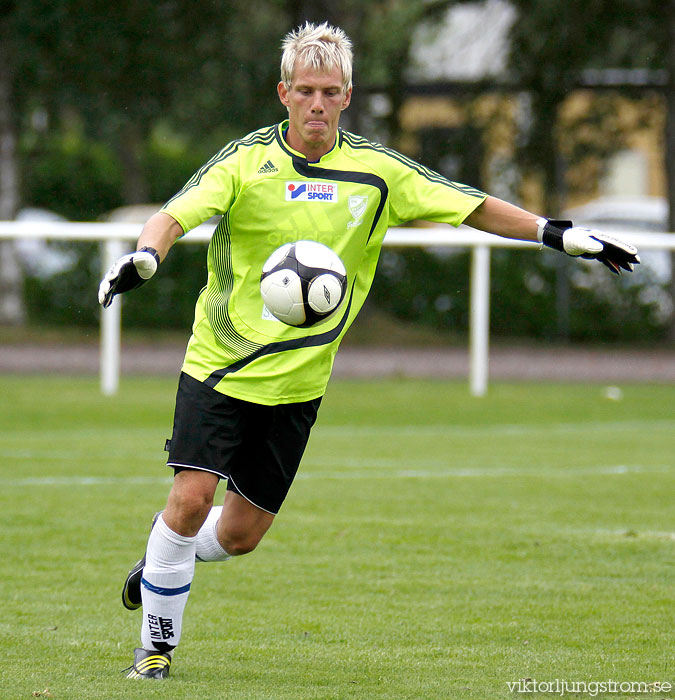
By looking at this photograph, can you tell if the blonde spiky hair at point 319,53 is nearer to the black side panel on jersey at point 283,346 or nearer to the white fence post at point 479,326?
the black side panel on jersey at point 283,346

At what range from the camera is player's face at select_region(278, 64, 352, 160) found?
4.32 m

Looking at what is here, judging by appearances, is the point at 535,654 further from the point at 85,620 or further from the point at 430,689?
the point at 85,620

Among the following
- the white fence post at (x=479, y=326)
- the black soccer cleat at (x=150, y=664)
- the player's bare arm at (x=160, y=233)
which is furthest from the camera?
the white fence post at (x=479, y=326)

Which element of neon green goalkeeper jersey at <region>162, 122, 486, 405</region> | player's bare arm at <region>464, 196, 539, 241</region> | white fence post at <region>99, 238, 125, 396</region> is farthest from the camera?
white fence post at <region>99, 238, 125, 396</region>

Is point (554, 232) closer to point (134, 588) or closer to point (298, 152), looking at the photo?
point (298, 152)

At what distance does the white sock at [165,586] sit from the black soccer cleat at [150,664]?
0.02m

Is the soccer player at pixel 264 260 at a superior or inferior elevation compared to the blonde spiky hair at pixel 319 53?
inferior

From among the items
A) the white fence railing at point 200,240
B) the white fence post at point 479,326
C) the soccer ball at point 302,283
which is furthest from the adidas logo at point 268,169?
the white fence post at point 479,326

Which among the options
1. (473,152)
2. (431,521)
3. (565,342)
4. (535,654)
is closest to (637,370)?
(565,342)

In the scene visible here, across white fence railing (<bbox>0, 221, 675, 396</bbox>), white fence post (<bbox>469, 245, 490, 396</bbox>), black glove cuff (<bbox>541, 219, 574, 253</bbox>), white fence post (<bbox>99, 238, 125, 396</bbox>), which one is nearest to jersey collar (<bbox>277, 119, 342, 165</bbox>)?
black glove cuff (<bbox>541, 219, 574, 253</bbox>)

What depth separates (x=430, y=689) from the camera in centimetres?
419

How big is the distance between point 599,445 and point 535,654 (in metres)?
6.51

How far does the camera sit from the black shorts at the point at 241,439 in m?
4.30

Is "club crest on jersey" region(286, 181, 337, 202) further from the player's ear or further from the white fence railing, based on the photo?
the white fence railing
